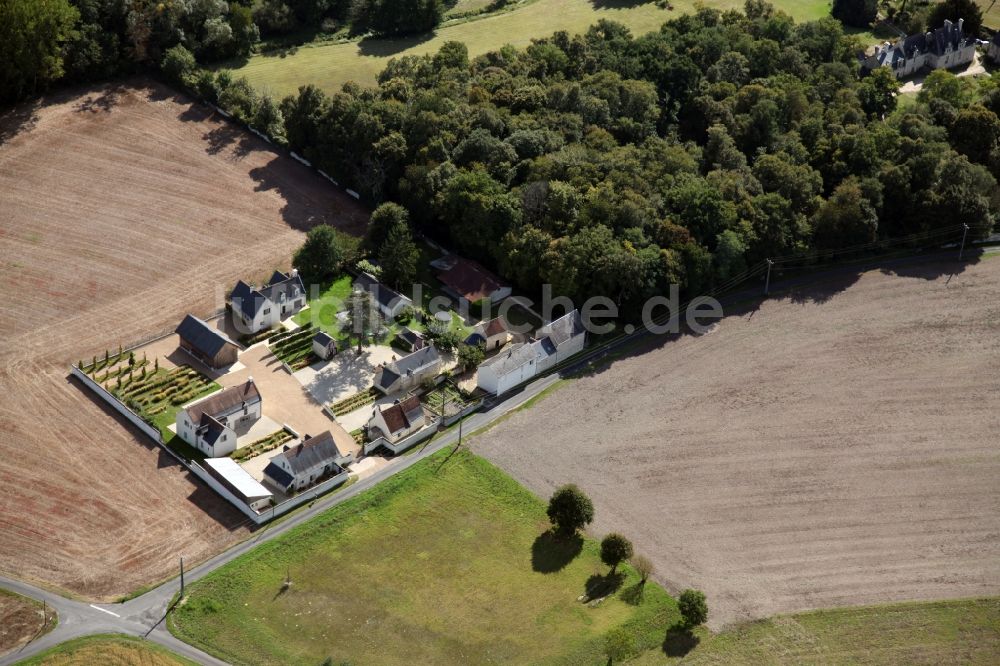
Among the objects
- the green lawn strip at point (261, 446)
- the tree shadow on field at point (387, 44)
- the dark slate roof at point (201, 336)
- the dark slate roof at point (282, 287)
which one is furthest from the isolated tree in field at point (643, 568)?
the tree shadow on field at point (387, 44)

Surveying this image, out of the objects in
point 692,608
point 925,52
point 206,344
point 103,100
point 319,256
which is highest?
point 103,100

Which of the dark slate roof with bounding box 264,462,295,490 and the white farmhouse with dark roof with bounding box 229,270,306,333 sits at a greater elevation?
the white farmhouse with dark roof with bounding box 229,270,306,333

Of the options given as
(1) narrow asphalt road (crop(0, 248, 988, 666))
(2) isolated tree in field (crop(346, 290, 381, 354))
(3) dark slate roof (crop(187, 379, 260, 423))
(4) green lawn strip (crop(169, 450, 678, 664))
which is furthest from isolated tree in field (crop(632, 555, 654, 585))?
(2) isolated tree in field (crop(346, 290, 381, 354))

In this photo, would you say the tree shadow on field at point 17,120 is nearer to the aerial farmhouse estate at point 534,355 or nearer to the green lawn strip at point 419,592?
the aerial farmhouse estate at point 534,355

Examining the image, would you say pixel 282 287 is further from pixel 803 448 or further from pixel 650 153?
pixel 803 448

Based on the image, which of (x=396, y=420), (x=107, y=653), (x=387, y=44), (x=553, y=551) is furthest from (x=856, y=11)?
(x=107, y=653)

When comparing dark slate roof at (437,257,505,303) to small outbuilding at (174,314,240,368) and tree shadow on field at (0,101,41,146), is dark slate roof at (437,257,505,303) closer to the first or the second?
small outbuilding at (174,314,240,368)

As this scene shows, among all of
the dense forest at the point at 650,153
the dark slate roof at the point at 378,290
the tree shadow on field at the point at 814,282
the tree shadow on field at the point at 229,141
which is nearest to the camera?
the tree shadow on field at the point at 814,282
